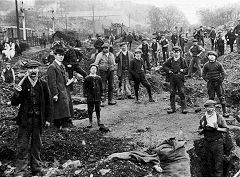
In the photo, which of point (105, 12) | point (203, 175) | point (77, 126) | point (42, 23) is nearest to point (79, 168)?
point (77, 126)

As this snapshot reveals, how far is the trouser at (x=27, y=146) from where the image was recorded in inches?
214

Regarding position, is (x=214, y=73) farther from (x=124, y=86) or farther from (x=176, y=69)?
(x=124, y=86)

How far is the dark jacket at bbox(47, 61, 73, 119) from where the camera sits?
7245 mm

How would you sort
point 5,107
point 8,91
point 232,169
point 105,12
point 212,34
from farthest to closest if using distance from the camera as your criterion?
point 105,12
point 212,34
point 8,91
point 5,107
point 232,169

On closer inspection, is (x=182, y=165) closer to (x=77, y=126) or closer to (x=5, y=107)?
(x=77, y=126)

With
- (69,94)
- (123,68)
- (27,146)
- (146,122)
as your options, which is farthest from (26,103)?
(123,68)

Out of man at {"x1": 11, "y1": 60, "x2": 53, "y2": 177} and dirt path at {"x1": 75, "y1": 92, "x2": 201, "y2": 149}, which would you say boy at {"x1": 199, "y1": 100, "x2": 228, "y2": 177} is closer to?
dirt path at {"x1": 75, "y1": 92, "x2": 201, "y2": 149}

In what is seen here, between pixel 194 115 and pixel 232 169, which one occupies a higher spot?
pixel 194 115

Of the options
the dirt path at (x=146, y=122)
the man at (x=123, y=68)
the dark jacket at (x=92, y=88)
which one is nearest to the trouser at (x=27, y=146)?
the dirt path at (x=146, y=122)

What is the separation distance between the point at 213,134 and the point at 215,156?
1.63 ft

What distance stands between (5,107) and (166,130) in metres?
5.28

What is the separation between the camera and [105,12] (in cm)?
11188

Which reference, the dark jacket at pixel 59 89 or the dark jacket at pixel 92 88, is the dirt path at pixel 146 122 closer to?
the dark jacket at pixel 92 88

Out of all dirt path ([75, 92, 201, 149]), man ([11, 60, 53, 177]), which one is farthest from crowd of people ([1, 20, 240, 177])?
dirt path ([75, 92, 201, 149])
